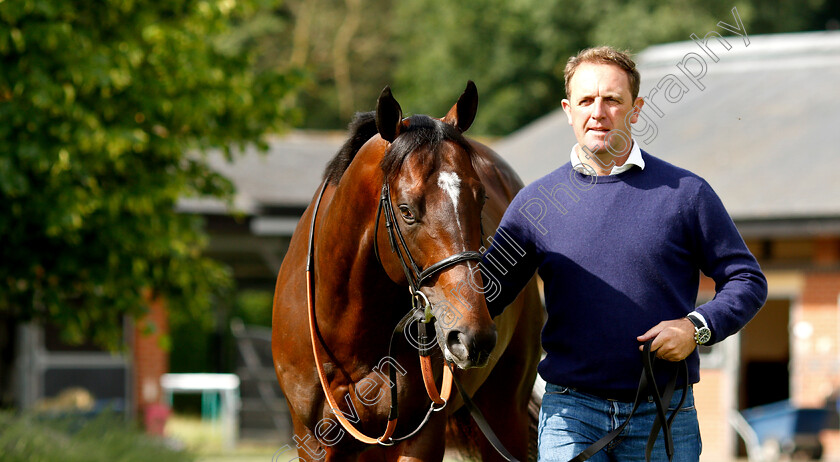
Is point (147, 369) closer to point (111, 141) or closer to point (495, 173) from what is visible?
point (111, 141)

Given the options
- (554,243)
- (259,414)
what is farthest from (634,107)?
(259,414)

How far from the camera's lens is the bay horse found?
305cm

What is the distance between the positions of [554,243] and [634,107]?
0.49 meters

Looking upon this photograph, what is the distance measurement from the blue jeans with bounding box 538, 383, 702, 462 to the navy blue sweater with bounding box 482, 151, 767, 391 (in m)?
0.06

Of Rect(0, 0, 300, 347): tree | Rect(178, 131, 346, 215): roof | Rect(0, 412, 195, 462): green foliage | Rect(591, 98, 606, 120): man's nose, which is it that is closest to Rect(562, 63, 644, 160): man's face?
Rect(591, 98, 606, 120): man's nose

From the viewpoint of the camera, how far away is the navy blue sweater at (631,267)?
2.92m

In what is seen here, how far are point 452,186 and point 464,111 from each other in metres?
0.55

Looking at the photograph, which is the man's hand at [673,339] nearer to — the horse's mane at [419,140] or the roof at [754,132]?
the horse's mane at [419,140]

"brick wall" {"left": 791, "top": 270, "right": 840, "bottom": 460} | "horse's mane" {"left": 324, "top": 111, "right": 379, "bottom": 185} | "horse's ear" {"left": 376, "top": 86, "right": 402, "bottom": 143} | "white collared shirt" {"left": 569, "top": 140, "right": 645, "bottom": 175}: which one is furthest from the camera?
"brick wall" {"left": 791, "top": 270, "right": 840, "bottom": 460}

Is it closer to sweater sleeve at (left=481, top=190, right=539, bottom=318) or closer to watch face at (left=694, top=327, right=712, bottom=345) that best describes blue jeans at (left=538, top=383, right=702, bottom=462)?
watch face at (left=694, top=327, right=712, bottom=345)

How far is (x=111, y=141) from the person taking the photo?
695 centimetres

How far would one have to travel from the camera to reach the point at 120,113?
748cm

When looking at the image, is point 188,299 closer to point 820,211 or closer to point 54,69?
point 54,69

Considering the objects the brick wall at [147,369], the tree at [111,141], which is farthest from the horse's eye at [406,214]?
the brick wall at [147,369]
